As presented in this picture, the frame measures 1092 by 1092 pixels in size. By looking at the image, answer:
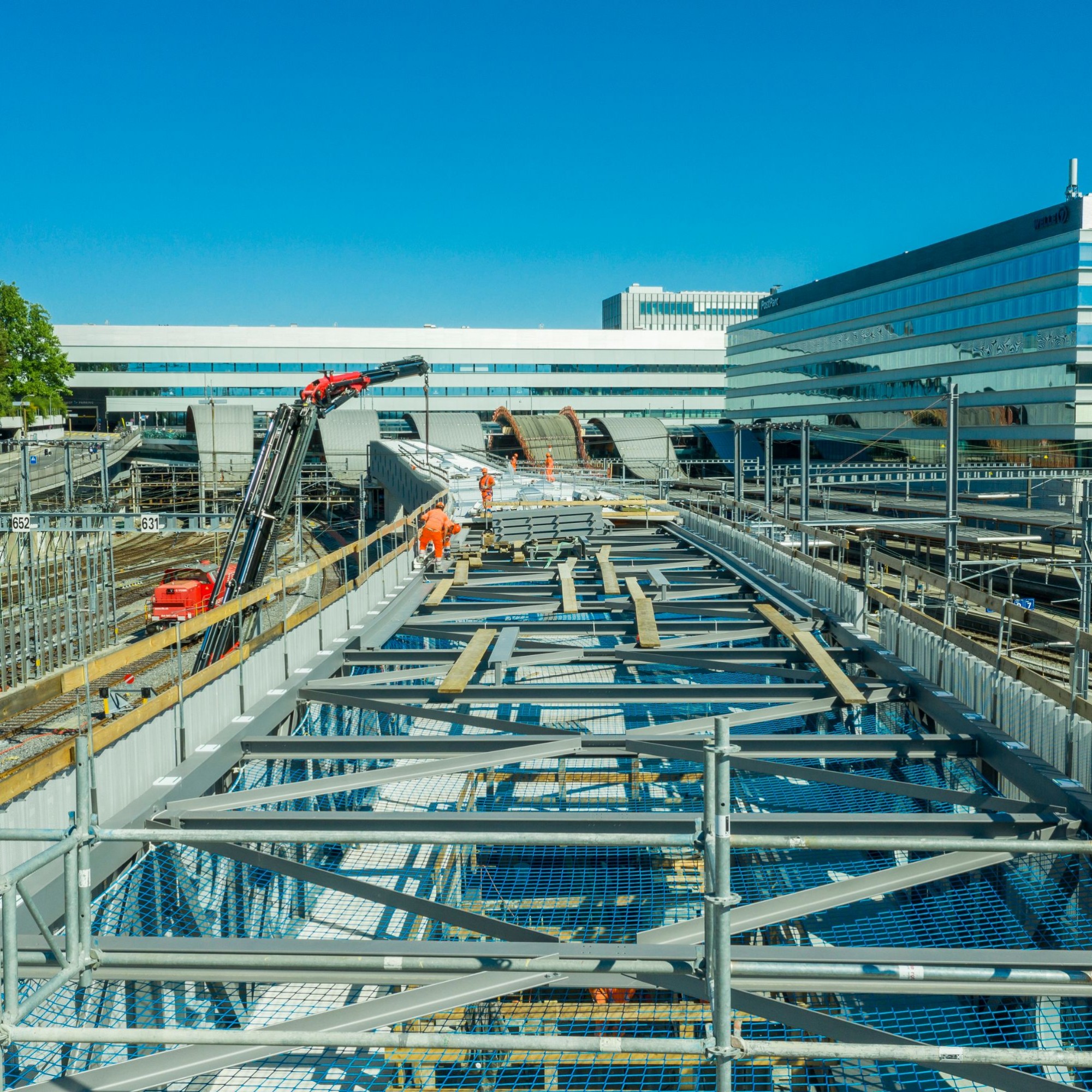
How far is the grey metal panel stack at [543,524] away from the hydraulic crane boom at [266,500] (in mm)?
4271

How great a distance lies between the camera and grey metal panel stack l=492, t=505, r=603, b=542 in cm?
2047

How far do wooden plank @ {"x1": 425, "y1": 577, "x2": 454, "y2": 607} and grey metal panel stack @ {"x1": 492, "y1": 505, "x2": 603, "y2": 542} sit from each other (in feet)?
12.3

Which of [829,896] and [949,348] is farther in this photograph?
[949,348]

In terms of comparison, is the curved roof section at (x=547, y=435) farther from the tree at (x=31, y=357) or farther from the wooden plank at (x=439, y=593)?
the wooden plank at (x=439, y=593)

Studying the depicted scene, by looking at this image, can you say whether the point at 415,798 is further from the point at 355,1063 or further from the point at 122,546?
the point at 122,546

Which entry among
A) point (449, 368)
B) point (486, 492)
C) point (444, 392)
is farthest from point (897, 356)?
point (486, 492)

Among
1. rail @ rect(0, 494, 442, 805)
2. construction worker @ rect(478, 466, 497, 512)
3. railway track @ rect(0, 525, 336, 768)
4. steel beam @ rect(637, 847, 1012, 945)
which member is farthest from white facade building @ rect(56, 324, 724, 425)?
steel beam @ rect(637, 847, 1012, 945)

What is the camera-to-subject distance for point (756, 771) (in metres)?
7.32

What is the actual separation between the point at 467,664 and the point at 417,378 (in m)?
76.8

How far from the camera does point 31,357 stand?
72.2 metres

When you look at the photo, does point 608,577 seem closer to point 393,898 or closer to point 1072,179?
point 393,898

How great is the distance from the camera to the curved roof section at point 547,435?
229ft

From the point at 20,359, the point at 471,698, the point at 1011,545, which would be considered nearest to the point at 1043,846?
the point at 471,698

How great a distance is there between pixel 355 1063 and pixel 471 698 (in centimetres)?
422
